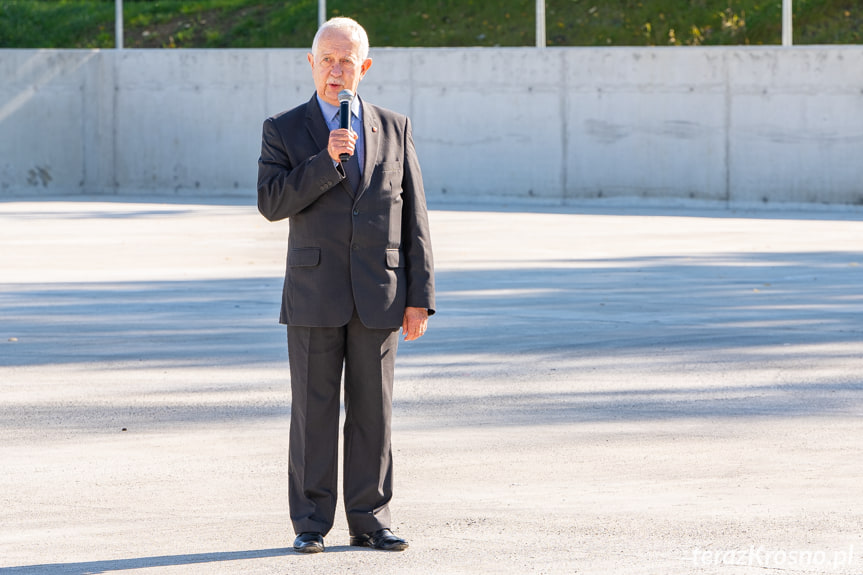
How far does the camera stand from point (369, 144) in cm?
555

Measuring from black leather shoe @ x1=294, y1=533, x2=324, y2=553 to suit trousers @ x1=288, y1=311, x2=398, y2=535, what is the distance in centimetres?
→ 3

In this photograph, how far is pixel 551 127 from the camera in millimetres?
29016

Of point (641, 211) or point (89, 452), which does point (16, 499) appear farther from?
point (641, 211)

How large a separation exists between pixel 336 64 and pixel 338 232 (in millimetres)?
610

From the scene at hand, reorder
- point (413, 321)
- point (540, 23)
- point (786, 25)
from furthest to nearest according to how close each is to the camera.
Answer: point (540, 23) → point (786, 25) → point (413, 321)

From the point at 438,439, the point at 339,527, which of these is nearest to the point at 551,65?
the point at 438,439

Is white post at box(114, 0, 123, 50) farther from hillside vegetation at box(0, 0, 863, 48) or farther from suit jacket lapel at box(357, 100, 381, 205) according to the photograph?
suit jacket lapel at box(357, 100, 381, 205)

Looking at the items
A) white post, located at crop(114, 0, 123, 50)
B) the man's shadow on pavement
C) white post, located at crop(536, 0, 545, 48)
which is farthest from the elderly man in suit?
white post, located at crop(114, 0, 123, 50)

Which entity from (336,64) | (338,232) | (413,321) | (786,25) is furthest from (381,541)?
(786,25)

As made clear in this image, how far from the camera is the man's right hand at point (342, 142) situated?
5.08 m

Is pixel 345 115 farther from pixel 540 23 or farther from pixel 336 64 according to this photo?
pixel 540 23

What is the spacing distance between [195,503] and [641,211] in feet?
69.8

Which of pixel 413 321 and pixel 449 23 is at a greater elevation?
pixel 449 23

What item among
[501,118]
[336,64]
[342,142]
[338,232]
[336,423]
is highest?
[501,118]
